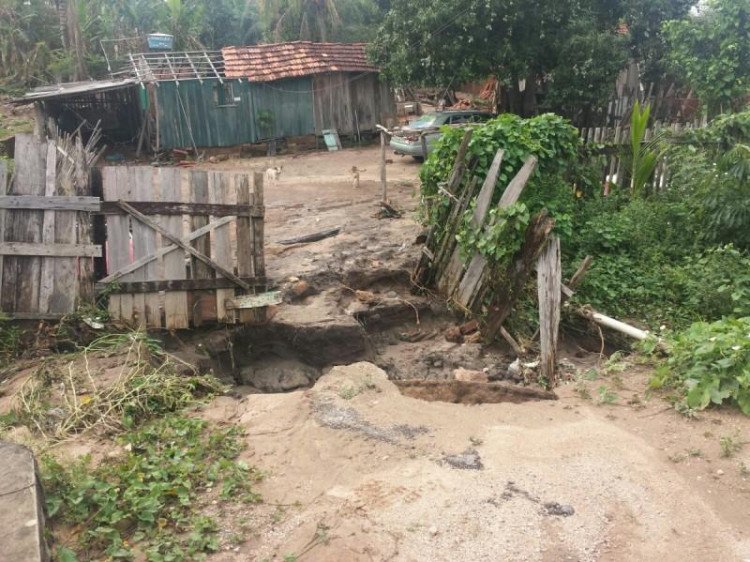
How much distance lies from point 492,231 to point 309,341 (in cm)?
227

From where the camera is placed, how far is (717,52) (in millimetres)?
13359

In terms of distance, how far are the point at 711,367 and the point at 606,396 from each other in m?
0.73

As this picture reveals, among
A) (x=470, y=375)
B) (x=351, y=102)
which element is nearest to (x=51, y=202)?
(x=470, y=375)

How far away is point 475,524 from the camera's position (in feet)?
11.2

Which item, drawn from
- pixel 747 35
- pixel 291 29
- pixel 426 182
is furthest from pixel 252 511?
pixel 291 29

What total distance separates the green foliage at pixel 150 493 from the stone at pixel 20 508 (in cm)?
19

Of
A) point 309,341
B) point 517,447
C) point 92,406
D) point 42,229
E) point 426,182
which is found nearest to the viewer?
point 517,447

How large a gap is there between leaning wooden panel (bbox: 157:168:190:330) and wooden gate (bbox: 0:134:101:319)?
639 millimetres

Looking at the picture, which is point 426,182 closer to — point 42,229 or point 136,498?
point 42,229

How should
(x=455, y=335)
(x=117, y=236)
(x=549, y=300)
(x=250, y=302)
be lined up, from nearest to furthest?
1. (x=549, y=300)
2. (x=117, y=236)
3. (x=250, y=302)
4. (x=455, y=335)

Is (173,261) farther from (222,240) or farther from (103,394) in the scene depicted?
(103,394)

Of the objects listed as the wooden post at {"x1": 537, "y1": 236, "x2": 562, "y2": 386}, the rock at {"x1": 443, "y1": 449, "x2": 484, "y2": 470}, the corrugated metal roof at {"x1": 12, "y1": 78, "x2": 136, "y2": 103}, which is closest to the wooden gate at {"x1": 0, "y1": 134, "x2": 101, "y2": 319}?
the rock at {"x1": 443, "y1": 449, "x2": 484, "y2": 470}

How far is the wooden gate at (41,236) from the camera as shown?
5.83 meters

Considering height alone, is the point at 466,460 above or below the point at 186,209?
below
